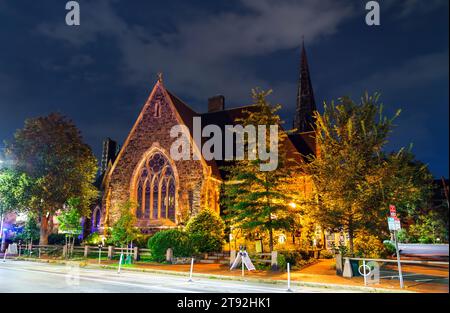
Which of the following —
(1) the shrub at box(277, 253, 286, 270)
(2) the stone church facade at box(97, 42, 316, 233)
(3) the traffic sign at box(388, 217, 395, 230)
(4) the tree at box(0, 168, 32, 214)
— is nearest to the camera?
(3) the traffic sign at box(388, 217, 395, 230)

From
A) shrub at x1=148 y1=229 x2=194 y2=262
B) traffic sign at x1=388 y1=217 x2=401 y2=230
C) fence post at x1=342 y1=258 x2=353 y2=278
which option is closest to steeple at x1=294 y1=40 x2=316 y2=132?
shrub at x1=148 y1=229 x2=194 y2=262

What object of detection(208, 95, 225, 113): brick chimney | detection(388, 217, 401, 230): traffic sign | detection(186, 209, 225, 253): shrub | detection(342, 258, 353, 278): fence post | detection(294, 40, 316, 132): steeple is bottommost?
detection(342, 258, 353, 278): fence post

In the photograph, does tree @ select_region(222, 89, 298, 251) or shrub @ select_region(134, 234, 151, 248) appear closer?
tree @ select_region(222, 89, 298, 251)

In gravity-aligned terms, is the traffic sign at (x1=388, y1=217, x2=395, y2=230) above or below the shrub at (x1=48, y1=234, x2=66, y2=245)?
above

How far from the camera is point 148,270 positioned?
17844 millimetres

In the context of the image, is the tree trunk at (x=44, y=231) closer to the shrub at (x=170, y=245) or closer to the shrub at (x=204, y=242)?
the shrub at (x=170, y=245)

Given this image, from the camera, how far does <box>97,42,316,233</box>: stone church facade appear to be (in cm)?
2648

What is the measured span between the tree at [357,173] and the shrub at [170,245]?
28.6 ft

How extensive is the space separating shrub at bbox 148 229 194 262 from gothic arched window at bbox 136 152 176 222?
5423 mm

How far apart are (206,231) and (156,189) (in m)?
7.87

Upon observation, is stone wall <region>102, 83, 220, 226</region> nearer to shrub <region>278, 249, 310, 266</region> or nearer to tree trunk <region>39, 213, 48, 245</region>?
tree trunk <region>39, 213, 48, 245</region>

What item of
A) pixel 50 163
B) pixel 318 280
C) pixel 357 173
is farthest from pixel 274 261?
pixel 50 163

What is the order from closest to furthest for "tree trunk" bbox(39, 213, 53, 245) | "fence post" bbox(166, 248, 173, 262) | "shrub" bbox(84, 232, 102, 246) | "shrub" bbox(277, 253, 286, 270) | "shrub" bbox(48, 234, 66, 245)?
"shrub" bbox(277, 253, 286, 270) → "fence post" bbox(166, 248, 173, 262) → "shrub" bbox(84, 232, 102, 246) → "tree trunk" bbox(39, 213, 53, 245) → "shrub" bbox(48, 234, 66, 245)

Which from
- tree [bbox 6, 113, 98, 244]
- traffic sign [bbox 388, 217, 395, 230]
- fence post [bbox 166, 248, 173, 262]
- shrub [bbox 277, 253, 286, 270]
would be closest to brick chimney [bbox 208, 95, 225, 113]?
tree [bbox 6, 113, 98, 244]
